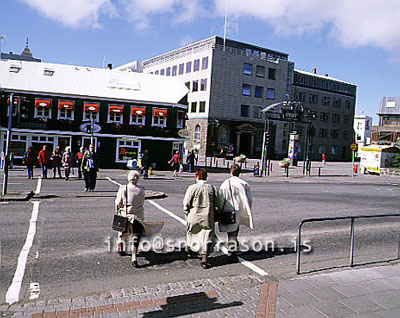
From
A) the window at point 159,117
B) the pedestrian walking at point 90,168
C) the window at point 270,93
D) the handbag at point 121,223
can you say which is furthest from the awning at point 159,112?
the window at point 270,93

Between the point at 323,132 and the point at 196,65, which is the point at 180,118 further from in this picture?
the point at 323,132

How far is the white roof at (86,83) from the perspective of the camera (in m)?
31.5

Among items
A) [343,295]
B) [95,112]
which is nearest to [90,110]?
[95,112]

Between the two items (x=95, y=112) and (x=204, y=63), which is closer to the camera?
(x=95, y=112)

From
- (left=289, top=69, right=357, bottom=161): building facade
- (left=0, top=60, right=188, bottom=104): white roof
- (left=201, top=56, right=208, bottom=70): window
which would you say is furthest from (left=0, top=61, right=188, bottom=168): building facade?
(left=289, top=69, right=357, bottom=161): building facade

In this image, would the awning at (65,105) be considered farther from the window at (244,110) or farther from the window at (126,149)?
the window at (244,110)

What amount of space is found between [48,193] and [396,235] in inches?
499

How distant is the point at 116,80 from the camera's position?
35.2 metres

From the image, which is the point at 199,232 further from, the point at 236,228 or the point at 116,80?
the point at 116,80

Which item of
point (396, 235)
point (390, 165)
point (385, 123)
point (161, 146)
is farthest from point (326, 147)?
point (396, 235)

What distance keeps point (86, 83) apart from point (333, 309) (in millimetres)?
31791

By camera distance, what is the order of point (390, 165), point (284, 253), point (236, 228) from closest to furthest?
point (236, 228) < point (284, 253) < point (390, 165)

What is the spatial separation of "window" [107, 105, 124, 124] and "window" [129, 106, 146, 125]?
0.84 m

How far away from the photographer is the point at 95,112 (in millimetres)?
32281
